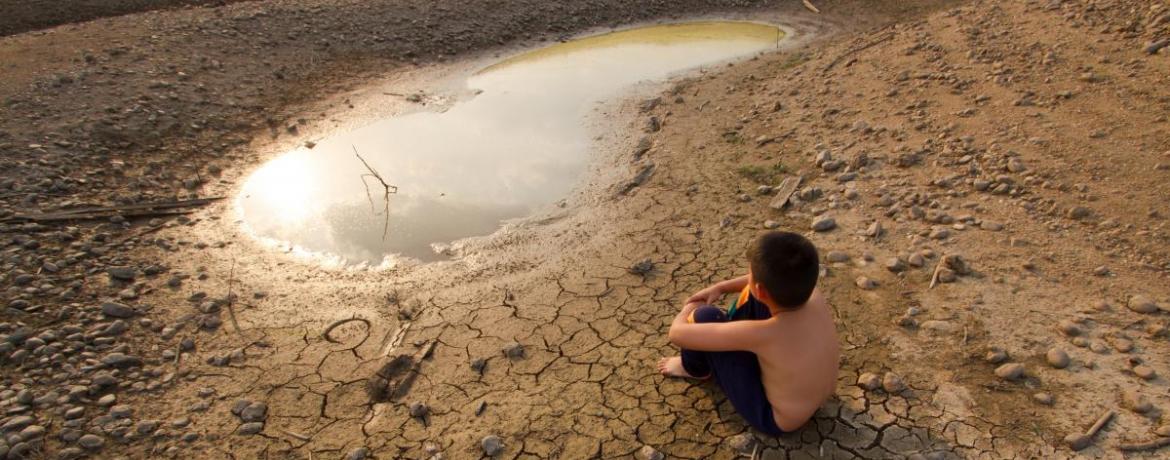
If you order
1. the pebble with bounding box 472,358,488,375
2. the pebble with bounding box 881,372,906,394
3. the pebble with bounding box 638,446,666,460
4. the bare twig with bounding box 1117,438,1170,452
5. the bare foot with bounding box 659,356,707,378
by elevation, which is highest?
the pebble with bounding box 472,358,488,375

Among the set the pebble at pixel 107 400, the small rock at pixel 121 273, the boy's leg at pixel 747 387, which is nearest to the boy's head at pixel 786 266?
the boy's leg at pixel 747 387

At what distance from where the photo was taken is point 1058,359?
296cm

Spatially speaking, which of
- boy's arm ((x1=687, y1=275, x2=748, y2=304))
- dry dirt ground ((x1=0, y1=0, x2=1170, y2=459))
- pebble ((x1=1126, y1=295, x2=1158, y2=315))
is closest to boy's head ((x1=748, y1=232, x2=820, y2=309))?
boy's arm ((x1=687, y1=275, x2=748, y2=304))

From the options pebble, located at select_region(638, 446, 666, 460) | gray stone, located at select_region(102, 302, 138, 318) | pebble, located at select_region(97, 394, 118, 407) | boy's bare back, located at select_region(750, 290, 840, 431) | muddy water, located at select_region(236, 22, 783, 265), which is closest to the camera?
boy's bare back, located at select_region(750, 290, 840, 431)

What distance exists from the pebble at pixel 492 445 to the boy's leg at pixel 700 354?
37.0 inches

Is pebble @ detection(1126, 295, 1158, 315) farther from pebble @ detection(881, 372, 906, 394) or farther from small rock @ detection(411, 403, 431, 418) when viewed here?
small rock @ detection(411, 403, 431, 418)

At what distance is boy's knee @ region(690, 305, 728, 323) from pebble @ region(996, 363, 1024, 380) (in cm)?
131

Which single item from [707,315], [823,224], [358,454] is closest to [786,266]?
[707,315]

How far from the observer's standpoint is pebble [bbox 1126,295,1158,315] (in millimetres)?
3193

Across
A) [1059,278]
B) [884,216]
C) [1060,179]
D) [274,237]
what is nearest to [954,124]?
[1060,179]

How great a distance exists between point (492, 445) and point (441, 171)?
11.3 feet

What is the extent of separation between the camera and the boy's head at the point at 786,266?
2.35 m

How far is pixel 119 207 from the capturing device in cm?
505

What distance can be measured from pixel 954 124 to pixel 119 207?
21.8ft
